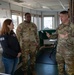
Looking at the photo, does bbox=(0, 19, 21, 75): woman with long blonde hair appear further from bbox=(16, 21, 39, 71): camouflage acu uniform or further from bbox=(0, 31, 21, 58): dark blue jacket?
bbox=(16, 21, 39, 71): camouflage acu uniform

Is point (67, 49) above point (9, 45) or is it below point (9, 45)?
below

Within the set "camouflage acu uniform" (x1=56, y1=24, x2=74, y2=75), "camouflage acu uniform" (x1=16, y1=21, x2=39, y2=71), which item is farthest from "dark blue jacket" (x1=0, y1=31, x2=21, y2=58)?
"camouflage acu uniform" (x1=16, y1=21, x2=39, y2=71)

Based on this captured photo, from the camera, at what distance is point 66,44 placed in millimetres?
3484

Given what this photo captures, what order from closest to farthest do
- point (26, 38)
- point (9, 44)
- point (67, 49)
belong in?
point (9, 44), point (67, 49), point (26, 38)

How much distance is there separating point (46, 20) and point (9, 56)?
7.49 meters

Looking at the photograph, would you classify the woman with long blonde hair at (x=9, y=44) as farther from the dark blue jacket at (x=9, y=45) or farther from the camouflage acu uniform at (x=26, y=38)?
the camouflage acu uniform at (x=26, y=38)

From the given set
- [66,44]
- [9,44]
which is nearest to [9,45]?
[9,44]

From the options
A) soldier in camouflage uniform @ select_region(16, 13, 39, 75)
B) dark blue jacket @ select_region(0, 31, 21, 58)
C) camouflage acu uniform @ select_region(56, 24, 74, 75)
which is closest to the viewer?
dark blue jacket @ select_region(0, 31, 21, 58)

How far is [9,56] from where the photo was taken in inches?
124

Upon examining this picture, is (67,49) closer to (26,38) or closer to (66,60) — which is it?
(66,60)

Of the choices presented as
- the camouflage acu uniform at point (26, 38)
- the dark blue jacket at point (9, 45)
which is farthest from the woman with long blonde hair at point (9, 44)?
the camouflage acu uniform at point (26, 38)

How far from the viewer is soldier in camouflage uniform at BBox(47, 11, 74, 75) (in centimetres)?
345

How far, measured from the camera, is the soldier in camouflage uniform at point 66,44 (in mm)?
3445

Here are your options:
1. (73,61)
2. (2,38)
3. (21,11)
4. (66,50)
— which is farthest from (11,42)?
(21,11)
